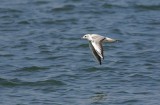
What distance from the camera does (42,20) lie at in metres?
19.8

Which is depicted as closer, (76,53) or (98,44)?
(98,44)

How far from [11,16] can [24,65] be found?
4768 mm

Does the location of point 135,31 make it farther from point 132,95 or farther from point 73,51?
point 132,95

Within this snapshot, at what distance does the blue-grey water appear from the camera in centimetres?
1359

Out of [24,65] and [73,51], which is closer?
[24,65]

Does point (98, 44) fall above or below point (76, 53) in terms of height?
above

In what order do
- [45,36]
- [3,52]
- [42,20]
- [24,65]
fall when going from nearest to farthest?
[24,65] → [3,52] → [45,36] → [42,20]

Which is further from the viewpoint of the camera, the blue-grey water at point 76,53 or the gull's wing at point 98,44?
the blue-grey water at point 76,53

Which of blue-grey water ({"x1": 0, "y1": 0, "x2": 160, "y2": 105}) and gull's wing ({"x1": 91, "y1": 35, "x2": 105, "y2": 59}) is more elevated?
gull's wing ({"x1": 91, "y1": 35, "x2": 105, "y2": 59})

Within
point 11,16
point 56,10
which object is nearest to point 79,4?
point 56,10

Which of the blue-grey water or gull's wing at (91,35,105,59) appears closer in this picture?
gull's wing at (91,35,105,59)

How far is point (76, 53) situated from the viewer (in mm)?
17125

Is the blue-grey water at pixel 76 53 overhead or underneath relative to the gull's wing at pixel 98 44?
underneath

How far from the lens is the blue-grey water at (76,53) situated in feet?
44.6
